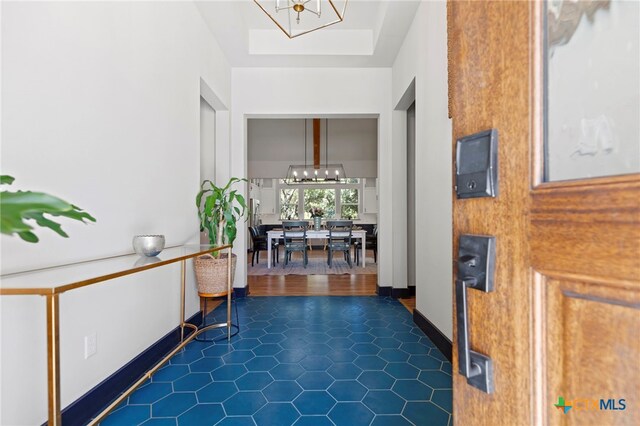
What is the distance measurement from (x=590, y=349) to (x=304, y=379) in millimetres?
1867

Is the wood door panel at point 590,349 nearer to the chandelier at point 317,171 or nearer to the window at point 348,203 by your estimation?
the chandelier at point 317,171

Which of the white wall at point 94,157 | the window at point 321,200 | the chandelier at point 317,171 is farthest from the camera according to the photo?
the window at point 321,200

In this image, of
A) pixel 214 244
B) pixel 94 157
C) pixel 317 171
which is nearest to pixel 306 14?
pixel 214 244

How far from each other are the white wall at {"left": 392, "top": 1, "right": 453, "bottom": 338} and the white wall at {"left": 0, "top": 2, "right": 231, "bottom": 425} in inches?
79.3

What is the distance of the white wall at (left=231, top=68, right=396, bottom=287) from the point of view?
13.0 feet

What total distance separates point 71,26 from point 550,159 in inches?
79.7

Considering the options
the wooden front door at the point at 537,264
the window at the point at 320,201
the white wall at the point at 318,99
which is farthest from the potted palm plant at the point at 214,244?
the window at the point at 320,201

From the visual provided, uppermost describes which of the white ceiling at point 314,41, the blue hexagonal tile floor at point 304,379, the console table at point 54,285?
the white ceiling at point 314,41

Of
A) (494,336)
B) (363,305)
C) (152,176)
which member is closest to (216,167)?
(152,176)

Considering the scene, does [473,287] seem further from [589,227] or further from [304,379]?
[304,379]

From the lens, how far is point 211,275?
2.81 metres

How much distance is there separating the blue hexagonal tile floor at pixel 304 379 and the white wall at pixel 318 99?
4.36ft

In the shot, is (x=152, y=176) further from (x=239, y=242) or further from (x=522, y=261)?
(x=522, y=261)

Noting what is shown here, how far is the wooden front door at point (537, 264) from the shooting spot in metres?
0.38
